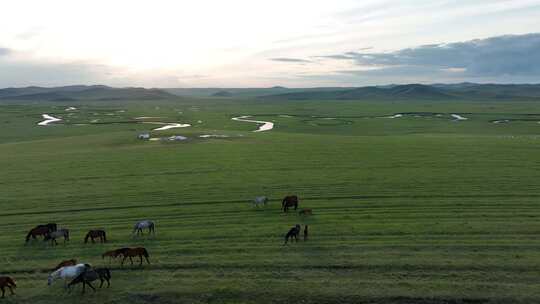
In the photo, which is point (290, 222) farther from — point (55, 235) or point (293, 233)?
point (55, 235)

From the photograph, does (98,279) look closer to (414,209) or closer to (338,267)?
(338,267)

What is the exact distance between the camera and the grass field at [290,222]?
1681 cm

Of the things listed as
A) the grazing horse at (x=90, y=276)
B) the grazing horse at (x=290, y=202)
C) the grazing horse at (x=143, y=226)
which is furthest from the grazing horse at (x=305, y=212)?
the grazing horse at (x=90, y=276)

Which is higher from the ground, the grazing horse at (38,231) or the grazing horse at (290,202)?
the grazing horse at (290,202)

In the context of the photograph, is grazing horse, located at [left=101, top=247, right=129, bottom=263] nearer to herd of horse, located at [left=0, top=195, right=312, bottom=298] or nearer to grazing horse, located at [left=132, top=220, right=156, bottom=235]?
herd of horse, located at [left=0, top=195, right=312, bottom=298]

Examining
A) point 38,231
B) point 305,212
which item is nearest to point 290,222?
point 305,212

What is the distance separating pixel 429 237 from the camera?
22016 mm

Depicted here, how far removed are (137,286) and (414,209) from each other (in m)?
19.6

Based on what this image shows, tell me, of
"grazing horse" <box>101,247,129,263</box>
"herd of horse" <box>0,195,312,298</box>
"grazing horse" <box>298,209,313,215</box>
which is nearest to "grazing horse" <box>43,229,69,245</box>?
"herd of horse" <box>0,195,312,298</box>

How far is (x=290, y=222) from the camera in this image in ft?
83.8

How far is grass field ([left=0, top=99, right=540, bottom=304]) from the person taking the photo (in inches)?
662

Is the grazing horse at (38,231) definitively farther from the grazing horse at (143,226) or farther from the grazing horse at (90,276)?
the grazing horse at (90,276)

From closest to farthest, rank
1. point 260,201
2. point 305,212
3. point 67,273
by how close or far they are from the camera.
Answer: point 67,273 < point 305,212 < point 260,201

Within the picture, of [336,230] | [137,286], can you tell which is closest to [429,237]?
[336,230]
